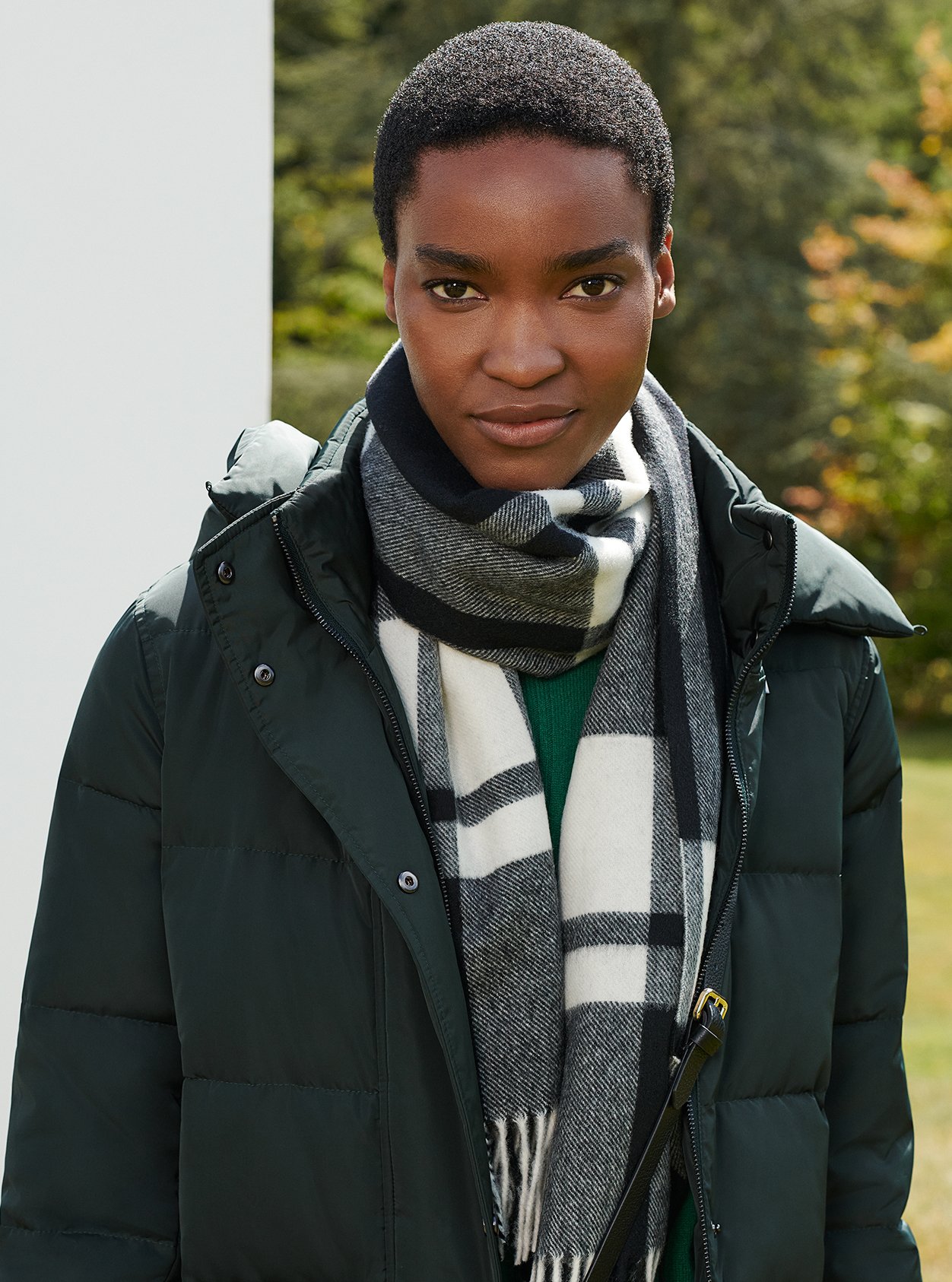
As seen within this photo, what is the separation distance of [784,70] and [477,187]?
57.5 feet

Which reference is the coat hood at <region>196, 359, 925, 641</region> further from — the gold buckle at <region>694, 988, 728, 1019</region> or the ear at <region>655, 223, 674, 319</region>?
the gold buckle at <region>694, 988, 728, 1019</region>

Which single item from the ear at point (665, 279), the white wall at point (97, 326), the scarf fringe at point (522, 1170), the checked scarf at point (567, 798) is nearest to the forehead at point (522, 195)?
the ear at point (665, 279)

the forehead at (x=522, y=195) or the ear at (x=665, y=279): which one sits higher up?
the forehead at (x=522, y=195)

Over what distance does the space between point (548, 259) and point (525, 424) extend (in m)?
0.18

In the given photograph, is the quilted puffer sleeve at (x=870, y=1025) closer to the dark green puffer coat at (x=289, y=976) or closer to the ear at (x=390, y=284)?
the dark green puffer coat at (x=289, y=976)

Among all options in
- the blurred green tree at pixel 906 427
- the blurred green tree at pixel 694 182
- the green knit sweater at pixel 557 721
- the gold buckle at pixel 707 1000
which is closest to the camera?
the gold buckle at pixel 707 1000

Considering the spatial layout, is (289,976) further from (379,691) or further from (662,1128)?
(662,1128)

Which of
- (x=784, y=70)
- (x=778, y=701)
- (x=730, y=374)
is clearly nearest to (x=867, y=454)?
(x=730, y=374)

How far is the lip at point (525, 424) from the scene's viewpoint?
1533 mm

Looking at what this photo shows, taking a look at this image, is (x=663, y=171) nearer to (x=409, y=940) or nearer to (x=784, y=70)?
(x=409, y=940)

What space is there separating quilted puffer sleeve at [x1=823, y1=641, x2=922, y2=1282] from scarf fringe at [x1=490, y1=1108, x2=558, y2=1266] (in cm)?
39

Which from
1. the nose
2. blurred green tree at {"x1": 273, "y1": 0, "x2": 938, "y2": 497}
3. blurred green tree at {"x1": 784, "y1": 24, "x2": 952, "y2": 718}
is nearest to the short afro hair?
the nose

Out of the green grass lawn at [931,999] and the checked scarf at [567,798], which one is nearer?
the checked scarf at [567,798]

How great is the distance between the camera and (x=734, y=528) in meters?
1.73
